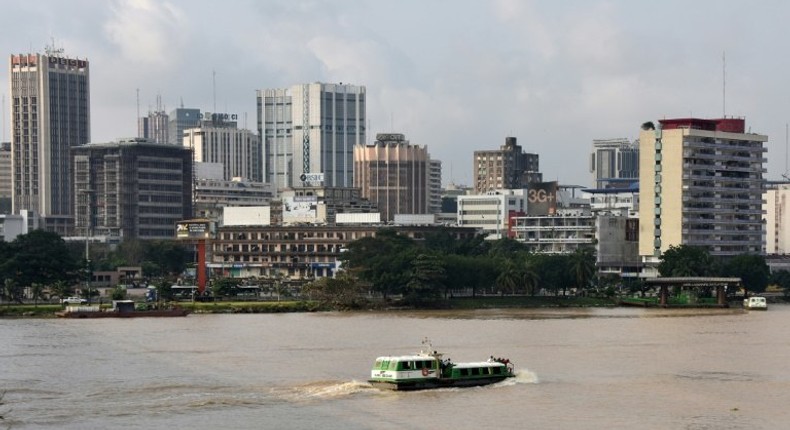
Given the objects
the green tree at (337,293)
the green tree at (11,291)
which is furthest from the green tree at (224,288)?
the green tree at (11,291)

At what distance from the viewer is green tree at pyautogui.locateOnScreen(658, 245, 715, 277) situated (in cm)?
17918

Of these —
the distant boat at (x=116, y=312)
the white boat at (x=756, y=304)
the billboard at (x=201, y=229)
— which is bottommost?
the white boat at (x=756, y=304)

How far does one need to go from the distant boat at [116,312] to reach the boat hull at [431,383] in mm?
67855

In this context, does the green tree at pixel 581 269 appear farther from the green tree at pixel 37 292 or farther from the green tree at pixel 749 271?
the green tree at pixel 37 292

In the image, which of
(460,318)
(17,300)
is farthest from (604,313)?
(17,300)

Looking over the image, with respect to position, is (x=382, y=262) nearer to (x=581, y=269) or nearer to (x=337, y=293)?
(x=337, y=293)

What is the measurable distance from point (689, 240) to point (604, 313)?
54.1 meters

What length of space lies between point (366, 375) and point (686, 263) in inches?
4272

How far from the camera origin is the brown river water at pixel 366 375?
6378cm

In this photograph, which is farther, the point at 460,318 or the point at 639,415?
the point at 460,318

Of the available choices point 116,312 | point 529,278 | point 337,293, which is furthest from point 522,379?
point 529,278

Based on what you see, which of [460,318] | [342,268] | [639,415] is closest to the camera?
[639,415]

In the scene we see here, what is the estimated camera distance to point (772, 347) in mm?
99000

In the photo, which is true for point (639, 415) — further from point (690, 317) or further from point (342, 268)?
point (342, 268)
